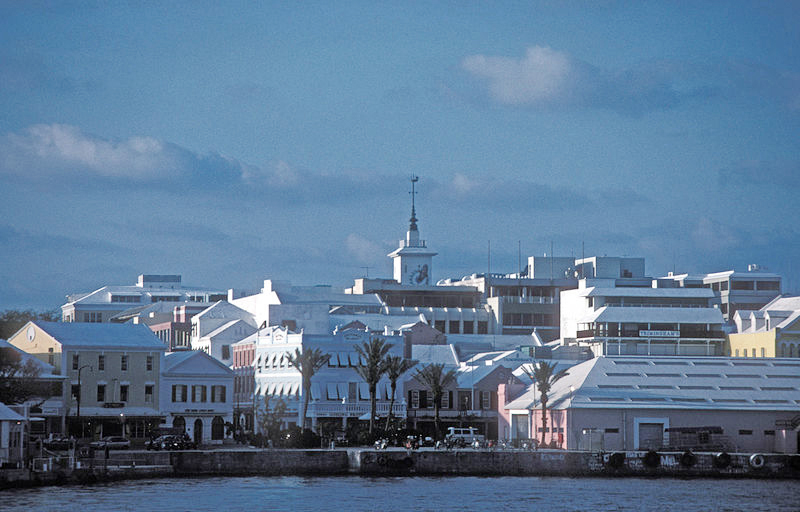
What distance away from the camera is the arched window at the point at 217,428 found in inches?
5217

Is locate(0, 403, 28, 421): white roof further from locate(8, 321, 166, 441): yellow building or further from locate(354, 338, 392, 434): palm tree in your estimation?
locate(354, 338, 392, 434): palm tree

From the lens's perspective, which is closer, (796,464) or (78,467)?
(78,467)

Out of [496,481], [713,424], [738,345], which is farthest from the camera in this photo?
[738,345]

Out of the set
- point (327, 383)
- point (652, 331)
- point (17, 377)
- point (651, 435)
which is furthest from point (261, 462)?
point (652, 331)

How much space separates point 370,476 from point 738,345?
→ 7346 centimetres

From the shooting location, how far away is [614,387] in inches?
4909

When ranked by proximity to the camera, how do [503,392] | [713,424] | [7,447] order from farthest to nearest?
1. [503,392]
2. [713,424]
3. [7,447]

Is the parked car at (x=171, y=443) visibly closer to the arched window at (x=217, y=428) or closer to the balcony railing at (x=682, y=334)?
the arched window at (x=217, y=428)

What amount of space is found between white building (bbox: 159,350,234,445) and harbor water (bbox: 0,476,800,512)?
91.9 feet

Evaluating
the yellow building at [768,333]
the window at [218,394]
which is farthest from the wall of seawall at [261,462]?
the yellow building at [768,333]

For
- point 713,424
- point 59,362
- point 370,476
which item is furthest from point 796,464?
point 59,362

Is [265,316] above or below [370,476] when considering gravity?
above

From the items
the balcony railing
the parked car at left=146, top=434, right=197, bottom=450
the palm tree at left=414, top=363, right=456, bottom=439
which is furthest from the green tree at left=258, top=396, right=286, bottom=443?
the balcony railing

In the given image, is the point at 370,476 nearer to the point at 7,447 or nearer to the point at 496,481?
the point at 496,481
